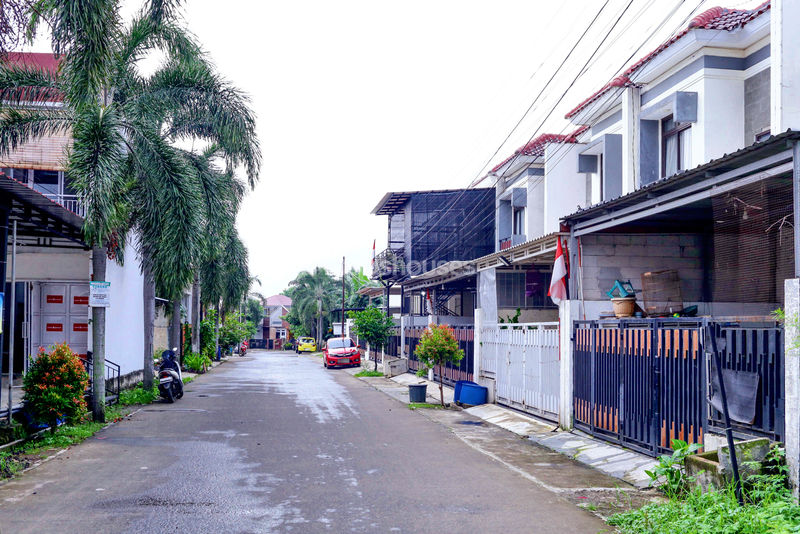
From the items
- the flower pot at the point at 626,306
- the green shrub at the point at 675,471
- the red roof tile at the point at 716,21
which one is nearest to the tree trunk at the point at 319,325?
the red roof tile at the point at 716,21

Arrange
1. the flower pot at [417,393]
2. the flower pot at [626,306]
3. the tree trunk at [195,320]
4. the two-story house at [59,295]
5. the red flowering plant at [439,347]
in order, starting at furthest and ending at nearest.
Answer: the tree trunk at [195,320]
the flower pot at [417,393]
the red flowering plant at [439,347]
the two-story house at [59,295]
the flower pot at [626,306]

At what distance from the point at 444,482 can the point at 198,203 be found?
9.95 meters

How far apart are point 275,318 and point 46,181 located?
118891mm

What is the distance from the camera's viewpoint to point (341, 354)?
44.2 metres

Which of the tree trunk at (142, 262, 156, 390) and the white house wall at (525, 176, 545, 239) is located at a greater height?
the white house wall at (525, 176, 545, 239)

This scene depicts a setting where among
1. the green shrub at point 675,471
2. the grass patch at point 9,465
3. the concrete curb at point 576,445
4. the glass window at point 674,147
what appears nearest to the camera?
the green shrub at point 675,471

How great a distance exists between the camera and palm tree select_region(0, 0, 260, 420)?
12.0 m

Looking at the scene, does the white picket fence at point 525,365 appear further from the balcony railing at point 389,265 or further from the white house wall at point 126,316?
the balcony railing at point 389,265

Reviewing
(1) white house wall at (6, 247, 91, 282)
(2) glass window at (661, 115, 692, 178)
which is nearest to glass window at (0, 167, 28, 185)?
(1) white house wall at (6, 247, 91, 282)

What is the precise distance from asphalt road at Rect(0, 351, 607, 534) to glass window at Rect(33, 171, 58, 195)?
13850 millimetres

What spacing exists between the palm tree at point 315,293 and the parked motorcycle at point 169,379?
2584 inches

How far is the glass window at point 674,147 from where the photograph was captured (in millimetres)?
17375

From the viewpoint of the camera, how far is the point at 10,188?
38.2 ft

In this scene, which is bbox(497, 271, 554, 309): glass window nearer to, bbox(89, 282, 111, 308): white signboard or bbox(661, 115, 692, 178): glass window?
bbox(661, 115, 692, 178): glass window
